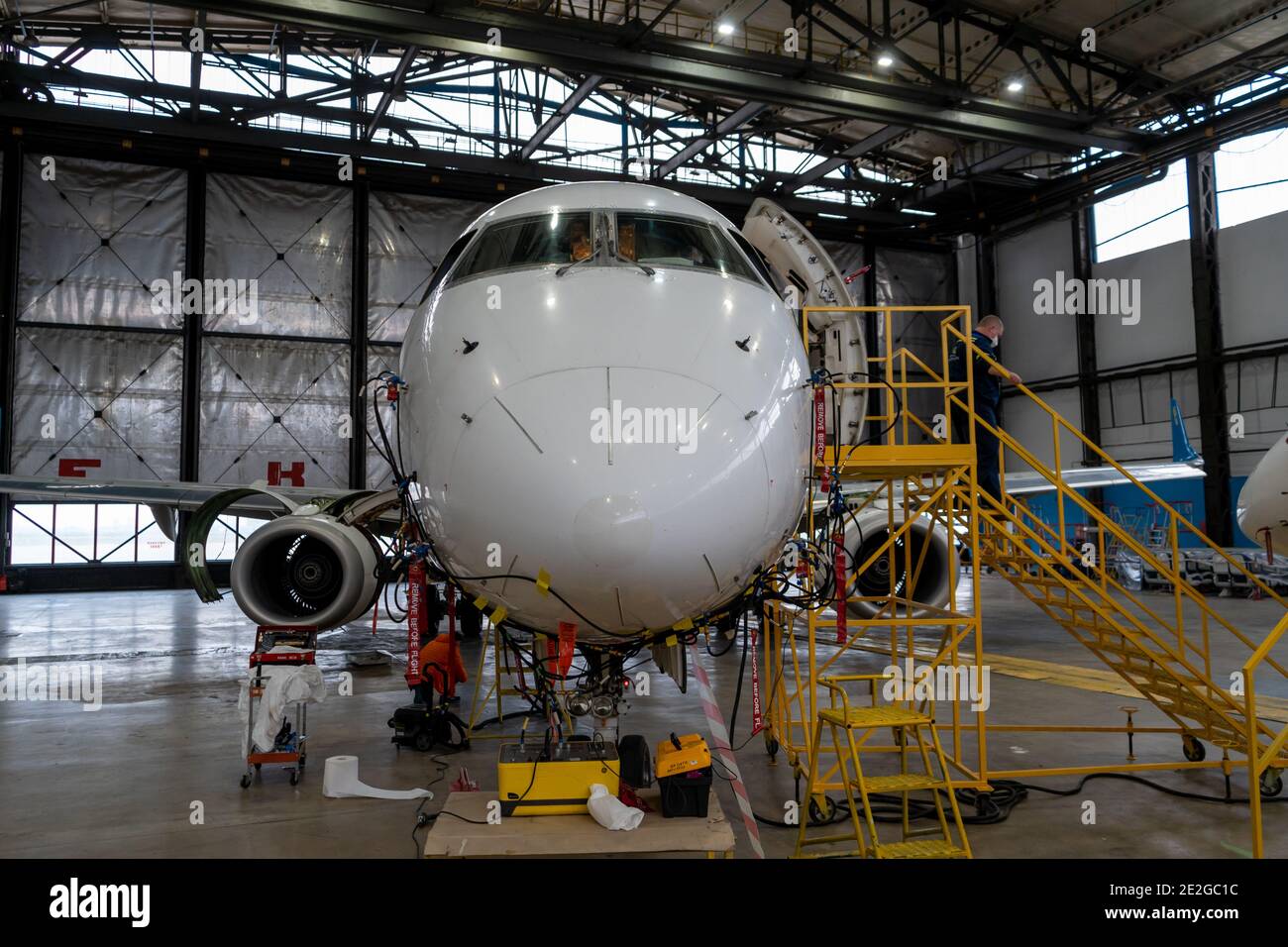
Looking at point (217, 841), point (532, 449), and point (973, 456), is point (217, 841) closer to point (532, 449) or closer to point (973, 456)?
point (532, 449)

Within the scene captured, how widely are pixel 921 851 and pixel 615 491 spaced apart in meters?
2.62

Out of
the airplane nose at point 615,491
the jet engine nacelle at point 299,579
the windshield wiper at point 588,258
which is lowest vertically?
the jet engine nacelle at point 299,579

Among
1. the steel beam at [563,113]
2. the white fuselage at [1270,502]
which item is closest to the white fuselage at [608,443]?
the white fuselage at [1270,502]

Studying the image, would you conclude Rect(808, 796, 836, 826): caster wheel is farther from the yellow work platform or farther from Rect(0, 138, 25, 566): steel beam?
Rect(0, 138, 25, 566): steel beam

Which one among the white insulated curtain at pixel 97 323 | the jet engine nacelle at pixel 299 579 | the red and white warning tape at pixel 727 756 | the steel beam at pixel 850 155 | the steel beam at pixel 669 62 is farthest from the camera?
the steel beam at pixel 850 155

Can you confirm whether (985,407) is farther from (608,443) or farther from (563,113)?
(563,113)

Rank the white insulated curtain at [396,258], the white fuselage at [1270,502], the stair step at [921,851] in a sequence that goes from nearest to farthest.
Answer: the stair step at [921,851] → the white fuselage at [1270,502] → the white insulated curtain at [396,258]

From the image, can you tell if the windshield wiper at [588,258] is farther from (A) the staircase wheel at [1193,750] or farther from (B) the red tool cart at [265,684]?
(A) the staircase wheel at [1193,750]

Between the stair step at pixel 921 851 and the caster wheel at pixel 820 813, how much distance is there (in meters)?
1.02

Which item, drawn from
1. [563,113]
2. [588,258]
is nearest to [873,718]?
[588,258]

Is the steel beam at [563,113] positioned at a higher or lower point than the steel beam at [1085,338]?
higher

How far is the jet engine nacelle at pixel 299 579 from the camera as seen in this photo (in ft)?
28.2

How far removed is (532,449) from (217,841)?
3.54m

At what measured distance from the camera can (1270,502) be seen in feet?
27.3
